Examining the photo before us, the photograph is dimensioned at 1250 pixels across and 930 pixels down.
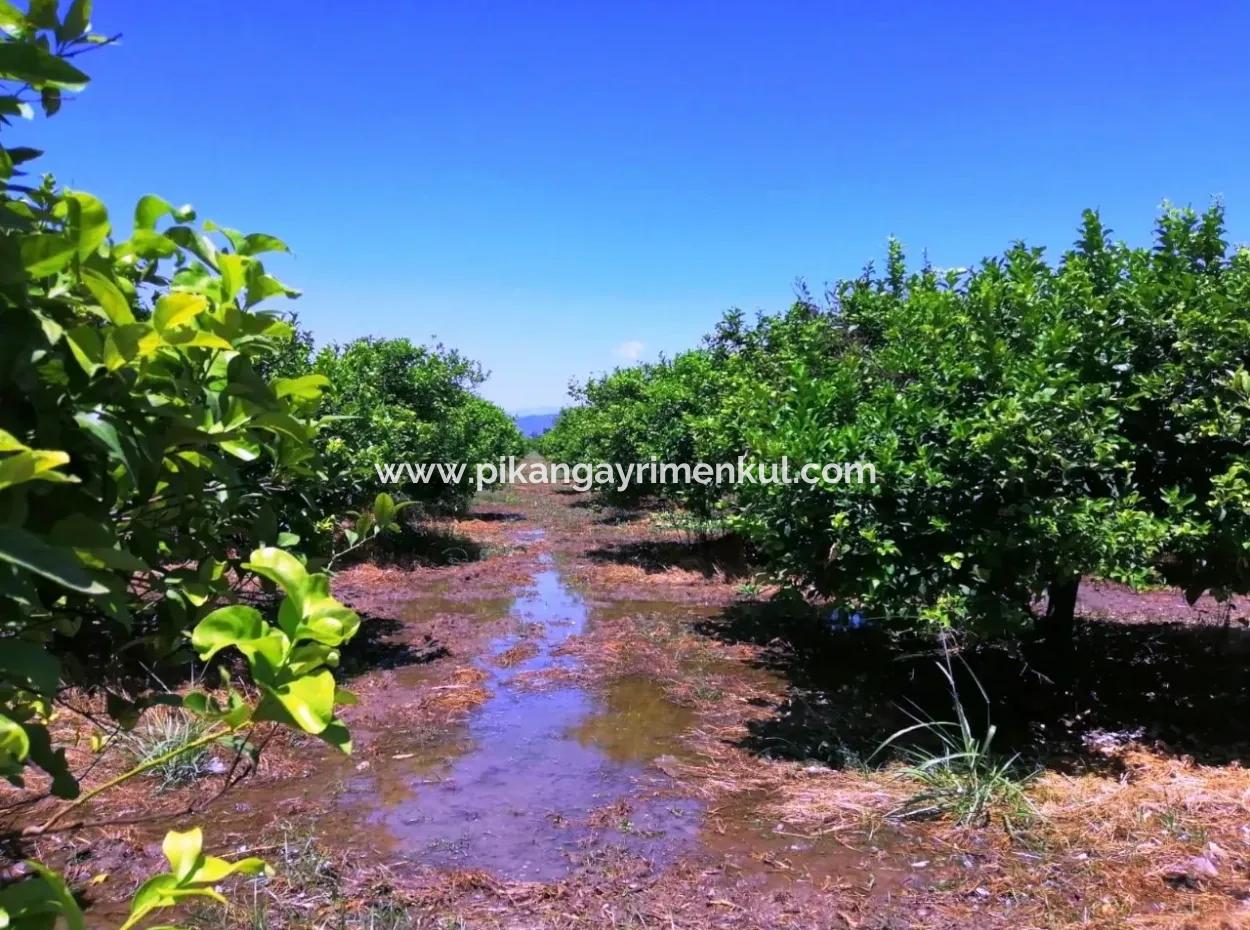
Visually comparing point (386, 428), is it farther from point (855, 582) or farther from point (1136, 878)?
point (1136, 878)

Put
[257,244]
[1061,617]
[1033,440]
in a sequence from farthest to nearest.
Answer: [1061,617], [1033,440], [257,244]

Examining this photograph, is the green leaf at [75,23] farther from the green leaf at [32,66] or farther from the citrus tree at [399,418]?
the citrus tree at [399,418]

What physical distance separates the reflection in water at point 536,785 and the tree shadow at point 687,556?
531cm

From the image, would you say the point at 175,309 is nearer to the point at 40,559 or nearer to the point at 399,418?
the point at 40,559

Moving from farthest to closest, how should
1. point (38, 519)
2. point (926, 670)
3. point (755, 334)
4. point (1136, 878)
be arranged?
point (755, 334)
point (926, 670)
point (1136, 878)
point (38, 519)

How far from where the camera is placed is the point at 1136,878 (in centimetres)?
391

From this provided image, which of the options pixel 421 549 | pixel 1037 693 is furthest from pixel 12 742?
pixel 421 549

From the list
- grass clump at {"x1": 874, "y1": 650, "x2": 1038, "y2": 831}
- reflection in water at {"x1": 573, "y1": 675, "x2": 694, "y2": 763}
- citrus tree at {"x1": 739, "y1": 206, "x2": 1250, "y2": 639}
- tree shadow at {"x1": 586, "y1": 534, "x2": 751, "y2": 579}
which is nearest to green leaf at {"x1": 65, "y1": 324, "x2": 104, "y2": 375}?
citrus tree at {"x1": 739, "y1": 206, "x2": 1250, "y2": 639}

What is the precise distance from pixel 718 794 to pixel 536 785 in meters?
1.17

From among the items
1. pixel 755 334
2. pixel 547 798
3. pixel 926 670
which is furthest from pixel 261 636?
pixel 755 334

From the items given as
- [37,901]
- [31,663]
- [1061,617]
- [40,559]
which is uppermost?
[40,559]

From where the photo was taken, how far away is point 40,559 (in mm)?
804

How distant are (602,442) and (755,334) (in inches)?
237

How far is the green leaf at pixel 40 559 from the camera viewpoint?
2.57ft
